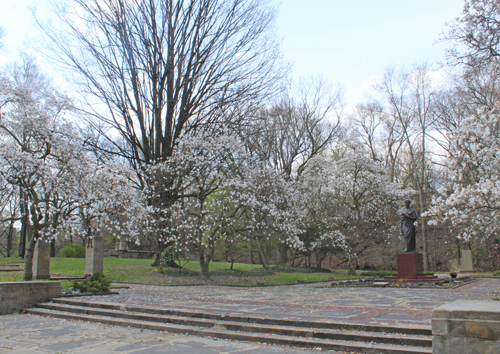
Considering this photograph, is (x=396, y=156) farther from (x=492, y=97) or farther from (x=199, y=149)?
(x=199, y=149)

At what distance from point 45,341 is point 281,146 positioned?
81.6 ft

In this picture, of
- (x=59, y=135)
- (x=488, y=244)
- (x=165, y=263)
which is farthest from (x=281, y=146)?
(x=59, y=135)

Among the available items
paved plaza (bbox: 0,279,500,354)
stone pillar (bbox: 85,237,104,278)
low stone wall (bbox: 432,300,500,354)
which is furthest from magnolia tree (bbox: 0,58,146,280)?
low stone wall (bbox: 432,300,500,354)

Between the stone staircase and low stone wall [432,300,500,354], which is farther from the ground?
low stone wall [432,300,500,354]

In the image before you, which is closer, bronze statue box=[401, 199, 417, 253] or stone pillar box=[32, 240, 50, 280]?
stone pillar box=[32, 240, 50, 280]

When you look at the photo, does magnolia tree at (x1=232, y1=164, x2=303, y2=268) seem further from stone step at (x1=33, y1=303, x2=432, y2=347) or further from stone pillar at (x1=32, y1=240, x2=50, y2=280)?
stone step at (x1=33, y1=303, x2=432, y2=347)

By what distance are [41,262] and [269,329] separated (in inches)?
517

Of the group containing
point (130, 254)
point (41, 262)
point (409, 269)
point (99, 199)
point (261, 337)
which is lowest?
point (130, 254)

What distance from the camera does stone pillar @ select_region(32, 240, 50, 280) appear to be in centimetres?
1534

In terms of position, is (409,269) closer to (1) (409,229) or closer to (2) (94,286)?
(1) (409,229)

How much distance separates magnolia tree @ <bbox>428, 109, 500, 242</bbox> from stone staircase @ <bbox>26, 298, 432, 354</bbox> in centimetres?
800

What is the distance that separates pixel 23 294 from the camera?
9648 mm

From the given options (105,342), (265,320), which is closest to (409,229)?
(265,320)

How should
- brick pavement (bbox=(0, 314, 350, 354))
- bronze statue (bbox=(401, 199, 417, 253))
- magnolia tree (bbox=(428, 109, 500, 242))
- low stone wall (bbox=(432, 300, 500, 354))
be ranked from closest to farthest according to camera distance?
low stone wall (bbox=(432, 300, 500, 354))
brick pavement (bbox=(0, 314, 350, 354))
magnolia tree (bbox=(428, 109, 500, 242))
bronze statue (bbox=(401, 199, 417, 253))
